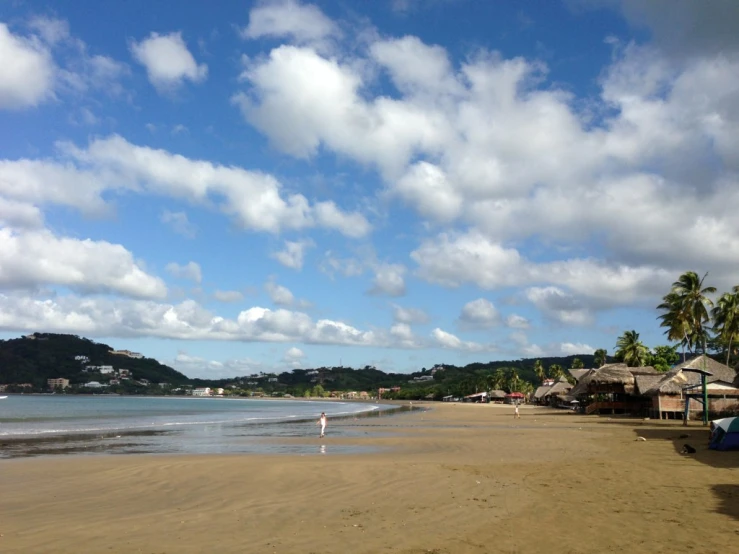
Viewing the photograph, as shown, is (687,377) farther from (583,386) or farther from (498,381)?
(498,381)

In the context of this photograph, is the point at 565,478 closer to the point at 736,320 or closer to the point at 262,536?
the point at 262,536

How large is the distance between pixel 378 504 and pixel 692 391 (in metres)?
36.9

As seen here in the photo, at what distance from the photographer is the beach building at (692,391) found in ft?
124

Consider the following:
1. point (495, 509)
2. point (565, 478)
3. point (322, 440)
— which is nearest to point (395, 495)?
point (495, 509)

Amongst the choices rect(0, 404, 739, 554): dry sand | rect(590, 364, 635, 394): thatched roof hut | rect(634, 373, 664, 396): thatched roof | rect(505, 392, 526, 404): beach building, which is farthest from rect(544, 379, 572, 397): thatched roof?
rect(0, 404, 739, 554): dry sand

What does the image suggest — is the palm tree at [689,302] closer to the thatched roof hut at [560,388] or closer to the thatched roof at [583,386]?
the thatched roof at [583,386]

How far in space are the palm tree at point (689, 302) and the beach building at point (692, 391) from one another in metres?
7.52

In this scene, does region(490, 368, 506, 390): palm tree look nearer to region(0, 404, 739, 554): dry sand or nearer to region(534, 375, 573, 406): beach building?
region(534, 375, 573, 406): beach building

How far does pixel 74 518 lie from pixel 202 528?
119 inches

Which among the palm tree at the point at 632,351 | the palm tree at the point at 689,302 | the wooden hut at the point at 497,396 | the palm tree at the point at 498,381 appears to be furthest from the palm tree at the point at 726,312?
the palm tree at the point at 498,381

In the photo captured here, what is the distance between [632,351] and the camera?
75.7m

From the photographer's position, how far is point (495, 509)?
35.4ft

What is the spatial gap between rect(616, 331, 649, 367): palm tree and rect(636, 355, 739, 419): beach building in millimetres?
32747

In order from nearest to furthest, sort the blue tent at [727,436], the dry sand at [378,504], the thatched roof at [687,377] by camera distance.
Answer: the dry sand at [378,504] → the blue tent at [727,436] → the thatched roof at [687,377]
